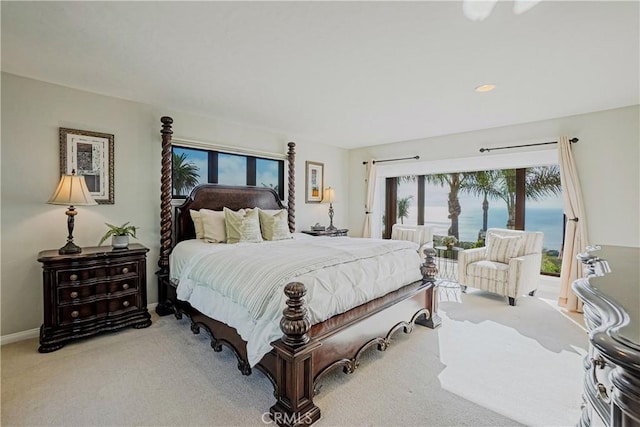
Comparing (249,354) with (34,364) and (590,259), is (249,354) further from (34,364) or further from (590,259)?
(590,259)

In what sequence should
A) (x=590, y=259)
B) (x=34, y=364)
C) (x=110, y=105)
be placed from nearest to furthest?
(x=590, y=259) → (x=34, y=364) → (x=110, y=105)

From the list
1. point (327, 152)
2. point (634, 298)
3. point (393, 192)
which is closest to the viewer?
point (634, 298)

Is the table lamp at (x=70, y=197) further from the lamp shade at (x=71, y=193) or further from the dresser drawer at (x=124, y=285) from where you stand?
the dresser drawer at (x=124, y=285)

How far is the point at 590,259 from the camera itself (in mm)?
1740

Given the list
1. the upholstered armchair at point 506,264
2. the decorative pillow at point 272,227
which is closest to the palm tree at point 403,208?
the upholstered armchair at point 506,264

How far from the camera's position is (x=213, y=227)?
3521 millimetres

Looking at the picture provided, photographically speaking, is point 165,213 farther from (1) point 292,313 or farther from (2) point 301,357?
(2) point 301,357

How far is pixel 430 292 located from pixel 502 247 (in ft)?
6.19

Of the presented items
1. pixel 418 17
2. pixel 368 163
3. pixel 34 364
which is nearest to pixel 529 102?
pixel 418 17

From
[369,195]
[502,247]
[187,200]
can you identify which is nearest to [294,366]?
[187,200]

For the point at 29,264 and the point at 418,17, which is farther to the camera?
the point at 29,264

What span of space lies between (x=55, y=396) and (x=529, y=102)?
513 centimetres

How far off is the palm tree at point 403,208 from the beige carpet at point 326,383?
134 inches

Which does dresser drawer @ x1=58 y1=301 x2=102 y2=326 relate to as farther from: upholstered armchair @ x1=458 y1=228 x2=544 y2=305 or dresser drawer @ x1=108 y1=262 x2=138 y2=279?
upholstered armchair @ x1=458 y1=228 x2=544 y2=305
